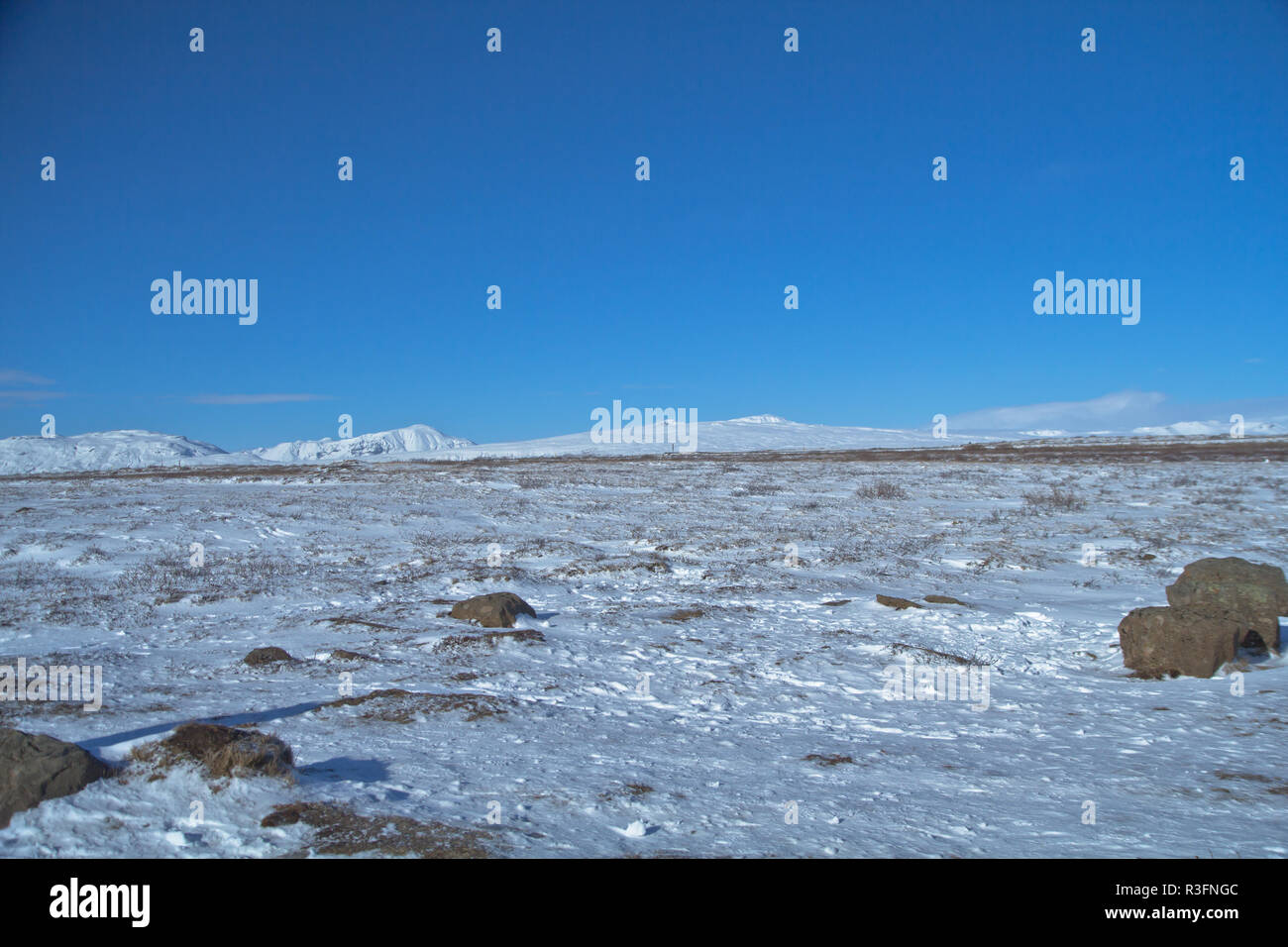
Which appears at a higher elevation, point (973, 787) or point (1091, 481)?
point (1091, 481)

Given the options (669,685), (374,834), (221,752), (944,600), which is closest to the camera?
(374,834)

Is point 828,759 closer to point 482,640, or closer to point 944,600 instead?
point 482,640

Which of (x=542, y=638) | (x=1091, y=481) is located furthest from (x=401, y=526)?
(x=1091, y=481)

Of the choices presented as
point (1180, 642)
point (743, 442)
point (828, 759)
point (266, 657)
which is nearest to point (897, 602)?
point (1180, 642)

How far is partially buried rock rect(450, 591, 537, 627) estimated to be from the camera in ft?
42.2

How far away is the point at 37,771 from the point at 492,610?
769 centimetres

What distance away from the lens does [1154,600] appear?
577 inches

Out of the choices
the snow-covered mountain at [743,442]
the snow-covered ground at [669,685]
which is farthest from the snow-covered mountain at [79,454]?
the snow-covered ground at [669,685]

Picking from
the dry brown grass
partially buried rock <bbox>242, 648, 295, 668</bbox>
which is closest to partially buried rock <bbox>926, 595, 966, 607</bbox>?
the dry brown grass

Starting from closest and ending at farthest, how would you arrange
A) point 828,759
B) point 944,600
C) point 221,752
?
point 221,752 < point 828,759 < point 944,600

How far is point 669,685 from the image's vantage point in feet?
33.1

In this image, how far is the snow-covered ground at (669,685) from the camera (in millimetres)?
5730

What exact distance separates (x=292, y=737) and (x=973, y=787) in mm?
6676
